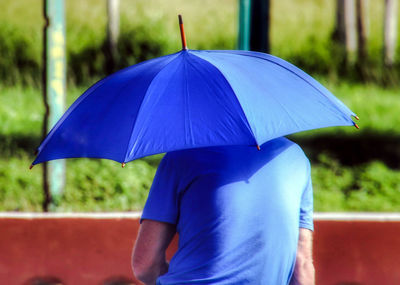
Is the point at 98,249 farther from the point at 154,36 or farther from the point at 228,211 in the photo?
the point at 154,36

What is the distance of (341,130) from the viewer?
348 inches

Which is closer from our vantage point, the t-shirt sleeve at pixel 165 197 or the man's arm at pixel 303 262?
the t-shirt sleeve at pixel 165 197

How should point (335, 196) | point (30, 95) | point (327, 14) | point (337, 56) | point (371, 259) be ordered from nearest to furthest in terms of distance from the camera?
point (371, 259), point (335, 196), point (30, 95), point (337, 56), point (327, 14)

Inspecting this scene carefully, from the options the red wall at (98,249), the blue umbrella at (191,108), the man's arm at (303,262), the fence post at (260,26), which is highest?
the fence post at (260,26)

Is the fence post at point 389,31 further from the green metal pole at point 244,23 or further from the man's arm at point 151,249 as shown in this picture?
the man's arm at point 151,249

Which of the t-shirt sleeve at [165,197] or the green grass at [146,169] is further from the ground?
the t-shirt sleeve at [165,197]

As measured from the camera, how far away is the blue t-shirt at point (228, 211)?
2002 mm

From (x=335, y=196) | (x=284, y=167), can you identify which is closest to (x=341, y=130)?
(x=335, y=196)

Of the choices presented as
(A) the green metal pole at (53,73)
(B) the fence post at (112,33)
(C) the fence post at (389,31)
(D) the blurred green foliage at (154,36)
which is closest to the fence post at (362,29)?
(D) the blurred green foliage at (154,36)

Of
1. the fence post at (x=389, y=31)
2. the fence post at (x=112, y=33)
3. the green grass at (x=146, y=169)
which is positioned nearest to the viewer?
the green grass at (x=146, y=169)

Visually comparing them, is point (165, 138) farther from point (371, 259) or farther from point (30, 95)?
point (30, 95)

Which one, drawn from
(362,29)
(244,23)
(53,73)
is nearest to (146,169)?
(53,73)

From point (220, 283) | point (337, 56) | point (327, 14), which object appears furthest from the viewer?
point (327, 14)

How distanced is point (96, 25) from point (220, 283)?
11.1m
